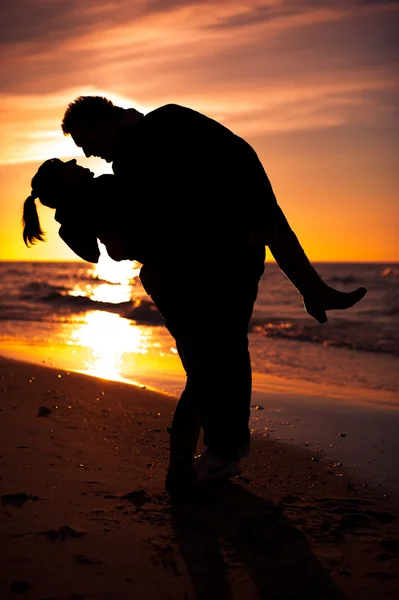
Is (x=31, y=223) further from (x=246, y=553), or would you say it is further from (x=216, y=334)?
(x=246, y=553)

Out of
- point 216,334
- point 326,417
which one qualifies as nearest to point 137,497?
point 216,334

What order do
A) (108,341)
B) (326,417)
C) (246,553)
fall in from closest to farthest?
(246,553), (326,417), (108,341)

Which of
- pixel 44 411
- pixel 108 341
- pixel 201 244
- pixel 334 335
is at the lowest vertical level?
pixel 334 335

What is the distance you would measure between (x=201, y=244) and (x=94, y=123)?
2.34 feet

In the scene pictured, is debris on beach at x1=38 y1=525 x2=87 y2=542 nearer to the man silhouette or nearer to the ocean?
the man silhouette

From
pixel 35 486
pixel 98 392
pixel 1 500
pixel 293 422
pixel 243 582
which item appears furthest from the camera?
pixel 98 392

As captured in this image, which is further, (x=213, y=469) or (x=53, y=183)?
(x=213, y=469)

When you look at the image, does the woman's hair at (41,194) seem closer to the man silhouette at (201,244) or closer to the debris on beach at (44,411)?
the man silhouette at (201,244)

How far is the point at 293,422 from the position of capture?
4.71 meters

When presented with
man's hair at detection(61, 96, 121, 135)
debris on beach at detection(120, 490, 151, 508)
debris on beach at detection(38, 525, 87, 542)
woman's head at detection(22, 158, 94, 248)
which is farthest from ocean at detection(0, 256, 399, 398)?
debris on beach at detection(38, 525, 87, 542)

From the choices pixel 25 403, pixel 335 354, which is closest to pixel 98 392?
pixel 25 403

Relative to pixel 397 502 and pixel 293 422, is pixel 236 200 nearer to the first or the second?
pixel 397 502

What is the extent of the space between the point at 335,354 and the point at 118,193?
7.68 meters

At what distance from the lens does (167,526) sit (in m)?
2.60
